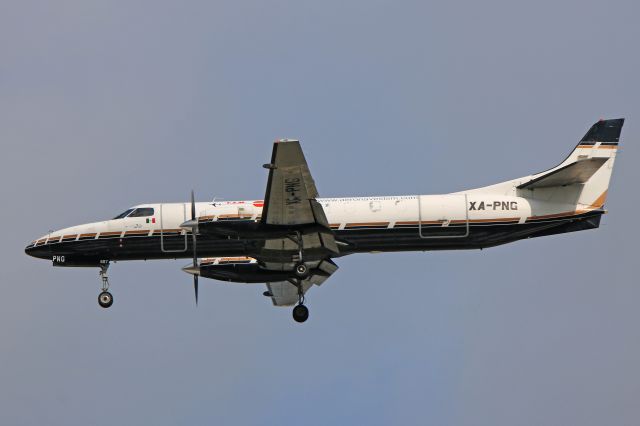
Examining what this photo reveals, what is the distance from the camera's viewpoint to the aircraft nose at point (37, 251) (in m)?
41.6

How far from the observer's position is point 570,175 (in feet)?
132

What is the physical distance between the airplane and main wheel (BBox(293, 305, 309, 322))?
0.12 ft

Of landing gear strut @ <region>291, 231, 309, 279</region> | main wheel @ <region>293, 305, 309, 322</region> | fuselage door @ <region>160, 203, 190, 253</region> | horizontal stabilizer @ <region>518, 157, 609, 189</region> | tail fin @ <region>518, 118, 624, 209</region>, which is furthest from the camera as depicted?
fuselage door @ <region>160, 203, 190, 253</region>

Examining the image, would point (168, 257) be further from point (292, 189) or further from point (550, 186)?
point (550, 186)

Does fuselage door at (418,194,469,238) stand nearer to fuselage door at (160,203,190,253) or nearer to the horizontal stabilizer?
the horizontal stabilizer

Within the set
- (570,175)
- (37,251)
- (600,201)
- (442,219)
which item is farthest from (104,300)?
(600,201)

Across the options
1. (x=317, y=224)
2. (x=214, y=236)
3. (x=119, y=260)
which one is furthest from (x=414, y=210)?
(x=119, y=260)

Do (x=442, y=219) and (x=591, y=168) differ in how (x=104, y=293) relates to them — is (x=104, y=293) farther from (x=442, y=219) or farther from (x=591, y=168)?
(x=591, y=168)

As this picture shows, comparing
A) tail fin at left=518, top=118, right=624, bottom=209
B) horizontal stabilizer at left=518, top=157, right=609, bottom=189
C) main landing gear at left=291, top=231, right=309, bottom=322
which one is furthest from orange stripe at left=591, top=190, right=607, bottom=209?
main landing gear at left=291, top=231, right=309, bottom=322

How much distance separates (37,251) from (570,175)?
1930cm

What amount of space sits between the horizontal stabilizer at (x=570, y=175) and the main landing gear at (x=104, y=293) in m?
15.3

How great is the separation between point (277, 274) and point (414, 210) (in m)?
5.75

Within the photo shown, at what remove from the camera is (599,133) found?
4181 centimetres

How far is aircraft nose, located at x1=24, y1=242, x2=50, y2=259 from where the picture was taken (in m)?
41.6
